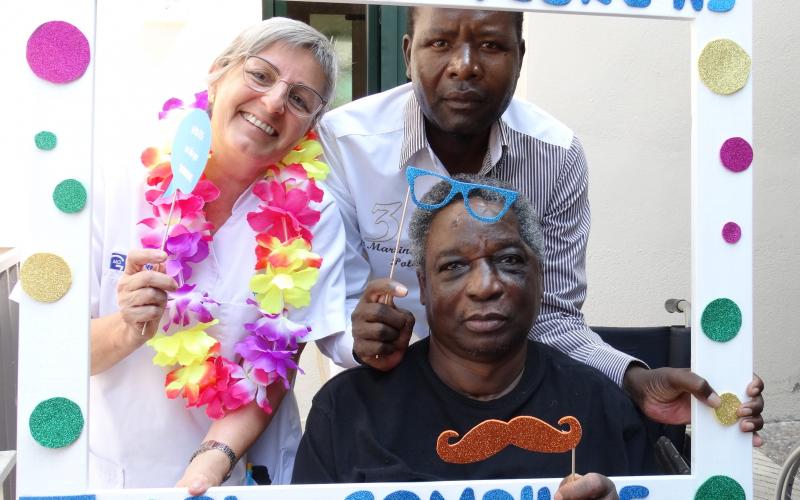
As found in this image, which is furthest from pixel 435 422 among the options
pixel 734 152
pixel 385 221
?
pixel 734 152

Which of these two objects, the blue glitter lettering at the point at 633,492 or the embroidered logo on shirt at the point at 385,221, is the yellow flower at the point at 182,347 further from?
the blue glitter lettering at the point at 633,492

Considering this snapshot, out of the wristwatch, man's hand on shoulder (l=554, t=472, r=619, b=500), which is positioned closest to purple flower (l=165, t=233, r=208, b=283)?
the wristwatch

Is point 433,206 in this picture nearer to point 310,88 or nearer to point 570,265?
point 310,88

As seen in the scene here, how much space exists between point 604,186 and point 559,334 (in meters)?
1.84

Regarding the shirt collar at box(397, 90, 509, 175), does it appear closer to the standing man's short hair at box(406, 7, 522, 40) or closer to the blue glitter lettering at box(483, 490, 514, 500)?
the standing man's short hair at box(406, 7, 522, 40)

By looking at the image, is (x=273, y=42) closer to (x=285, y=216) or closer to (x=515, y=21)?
(x=285, y=216)

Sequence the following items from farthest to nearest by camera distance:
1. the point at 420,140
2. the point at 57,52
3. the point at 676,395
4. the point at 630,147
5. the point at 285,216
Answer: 1. the point at 630,147
2. the point at 420,140
3. the point at 285,216
4. the point at 676,395
5. the point at 57,52

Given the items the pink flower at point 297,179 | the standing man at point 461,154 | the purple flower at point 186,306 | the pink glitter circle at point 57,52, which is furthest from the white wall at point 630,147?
the pink glitter circle at point 57,52

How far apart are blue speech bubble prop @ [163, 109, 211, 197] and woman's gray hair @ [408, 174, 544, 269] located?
1.49 feet

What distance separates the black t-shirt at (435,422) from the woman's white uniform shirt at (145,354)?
0.70ft

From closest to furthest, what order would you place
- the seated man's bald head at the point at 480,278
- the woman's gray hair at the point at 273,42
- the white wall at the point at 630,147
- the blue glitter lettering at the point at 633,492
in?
the blue glitter lettering at the point at 633,492
the seated man's bald head at the point at 480,278
the woman's gray hair at the point at 273,42
the white wall at the point at 630,147

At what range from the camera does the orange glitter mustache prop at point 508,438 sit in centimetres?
141

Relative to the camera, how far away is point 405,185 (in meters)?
2.18

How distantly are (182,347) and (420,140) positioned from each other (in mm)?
753
